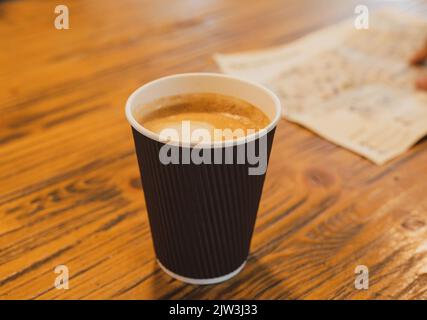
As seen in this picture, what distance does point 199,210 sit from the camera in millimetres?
448

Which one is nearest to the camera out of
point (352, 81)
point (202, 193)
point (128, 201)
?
point (202, 193)

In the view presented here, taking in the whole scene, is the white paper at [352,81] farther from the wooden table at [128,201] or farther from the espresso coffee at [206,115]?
the espresso coffee at [206,115]

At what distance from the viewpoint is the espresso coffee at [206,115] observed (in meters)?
0.47

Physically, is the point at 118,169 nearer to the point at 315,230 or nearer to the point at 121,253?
the point at 121,253

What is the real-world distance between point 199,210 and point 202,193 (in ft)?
0.08

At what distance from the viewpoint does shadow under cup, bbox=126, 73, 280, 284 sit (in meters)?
0.41

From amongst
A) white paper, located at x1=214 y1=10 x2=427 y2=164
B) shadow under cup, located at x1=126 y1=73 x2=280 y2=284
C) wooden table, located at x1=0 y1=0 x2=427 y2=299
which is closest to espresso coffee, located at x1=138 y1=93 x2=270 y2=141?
shadow under cup, located at x1=126 y1=73 x2=280 y2=284

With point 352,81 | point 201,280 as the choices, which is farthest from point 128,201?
point 352,81

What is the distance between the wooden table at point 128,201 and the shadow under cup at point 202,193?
27mm

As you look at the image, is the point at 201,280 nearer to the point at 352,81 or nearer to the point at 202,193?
the point at 202,193

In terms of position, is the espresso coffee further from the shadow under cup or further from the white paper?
the white paper

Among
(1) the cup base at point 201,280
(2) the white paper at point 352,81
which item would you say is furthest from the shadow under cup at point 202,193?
(2) the white paper at point 352,81

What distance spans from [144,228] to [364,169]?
339 mm
